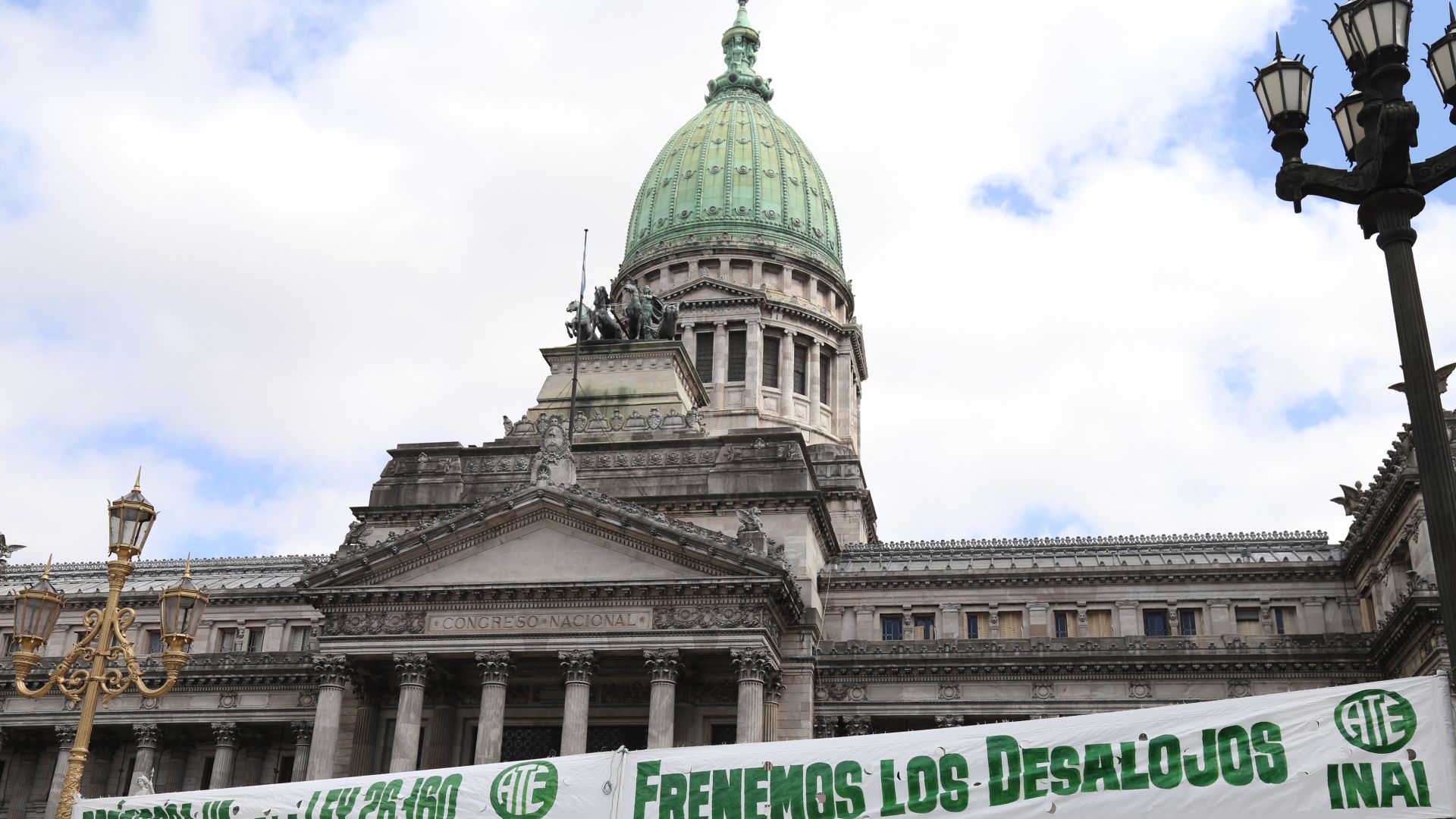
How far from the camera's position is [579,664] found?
46.8 m

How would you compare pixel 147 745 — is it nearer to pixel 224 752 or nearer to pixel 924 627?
pixel 224 752

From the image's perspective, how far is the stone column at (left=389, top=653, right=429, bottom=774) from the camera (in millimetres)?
46406

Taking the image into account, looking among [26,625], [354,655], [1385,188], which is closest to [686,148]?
[354,655]

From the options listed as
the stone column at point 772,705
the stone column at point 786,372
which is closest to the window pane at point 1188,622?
the stone column at point 772,705

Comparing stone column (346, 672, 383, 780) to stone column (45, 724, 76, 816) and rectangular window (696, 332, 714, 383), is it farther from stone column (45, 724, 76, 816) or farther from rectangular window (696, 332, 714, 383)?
rectangular window (696, 332, 714, 383)

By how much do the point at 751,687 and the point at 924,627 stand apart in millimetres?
12117

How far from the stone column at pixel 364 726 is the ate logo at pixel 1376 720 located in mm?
42573

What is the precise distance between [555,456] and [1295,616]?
29.6m

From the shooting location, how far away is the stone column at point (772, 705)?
1875 inches

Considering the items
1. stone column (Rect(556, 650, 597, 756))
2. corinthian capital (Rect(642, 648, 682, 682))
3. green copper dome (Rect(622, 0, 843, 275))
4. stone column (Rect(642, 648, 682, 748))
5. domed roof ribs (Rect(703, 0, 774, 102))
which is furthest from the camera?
domed roof ribs (Rect(703, 0, 774, 102))

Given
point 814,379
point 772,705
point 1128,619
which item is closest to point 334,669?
point 772,705

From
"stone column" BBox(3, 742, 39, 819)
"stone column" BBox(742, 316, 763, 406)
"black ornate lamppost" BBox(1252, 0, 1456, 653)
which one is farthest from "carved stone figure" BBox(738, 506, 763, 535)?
"stone column" BBox(3, 742, 39, 819)

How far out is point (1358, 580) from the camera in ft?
170

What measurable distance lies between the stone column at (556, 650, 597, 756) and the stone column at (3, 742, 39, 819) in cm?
2916
